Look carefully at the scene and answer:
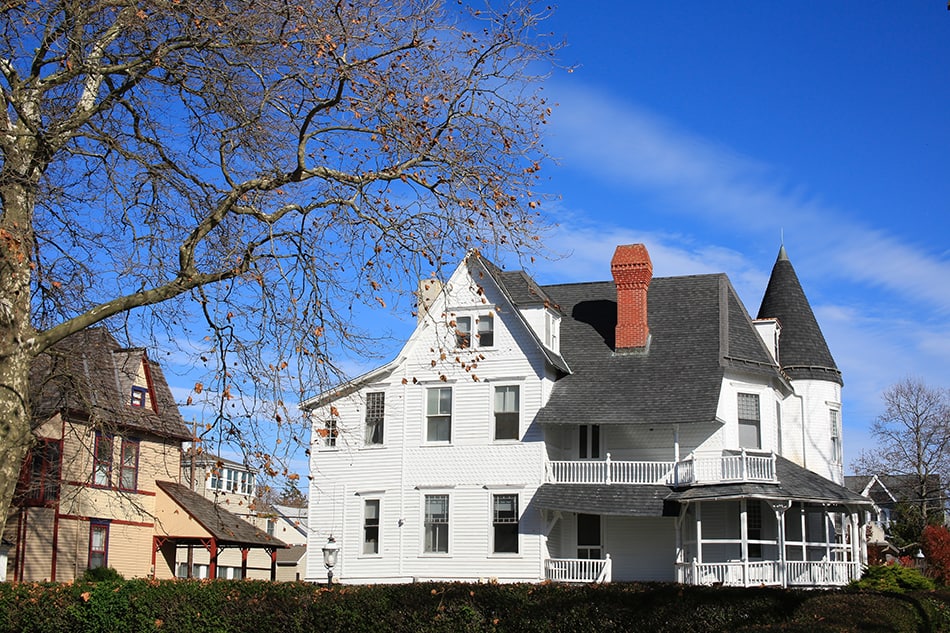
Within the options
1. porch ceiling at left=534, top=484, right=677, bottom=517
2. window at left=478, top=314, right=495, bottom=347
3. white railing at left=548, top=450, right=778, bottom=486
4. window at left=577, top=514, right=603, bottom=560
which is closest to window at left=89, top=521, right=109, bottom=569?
window at left=478, top=314, right=495, bottom=347

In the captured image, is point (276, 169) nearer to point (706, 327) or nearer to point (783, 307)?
point (706, 327)

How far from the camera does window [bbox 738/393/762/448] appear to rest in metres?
31.1

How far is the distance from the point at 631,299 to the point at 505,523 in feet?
26.7

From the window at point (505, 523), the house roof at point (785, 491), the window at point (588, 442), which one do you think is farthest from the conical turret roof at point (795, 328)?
the window at point (505, 523)

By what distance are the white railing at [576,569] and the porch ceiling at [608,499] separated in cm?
145

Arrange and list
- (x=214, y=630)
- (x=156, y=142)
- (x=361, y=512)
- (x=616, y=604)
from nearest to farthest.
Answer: (x=156, y=142)
(x=616, y=604)
(x=214, y=630)
(x=361, y=512)

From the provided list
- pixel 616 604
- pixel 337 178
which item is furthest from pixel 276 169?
pixel 616 604

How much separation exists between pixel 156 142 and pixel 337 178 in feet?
8.91

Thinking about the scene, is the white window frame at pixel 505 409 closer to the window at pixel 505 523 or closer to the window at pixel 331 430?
the window at pixel 505 523

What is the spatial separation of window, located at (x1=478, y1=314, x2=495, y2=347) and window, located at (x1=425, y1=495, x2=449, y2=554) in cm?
485

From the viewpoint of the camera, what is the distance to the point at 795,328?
3572 cm

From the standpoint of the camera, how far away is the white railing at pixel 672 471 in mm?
28625

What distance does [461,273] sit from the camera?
32.8 m

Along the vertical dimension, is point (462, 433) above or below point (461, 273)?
below
